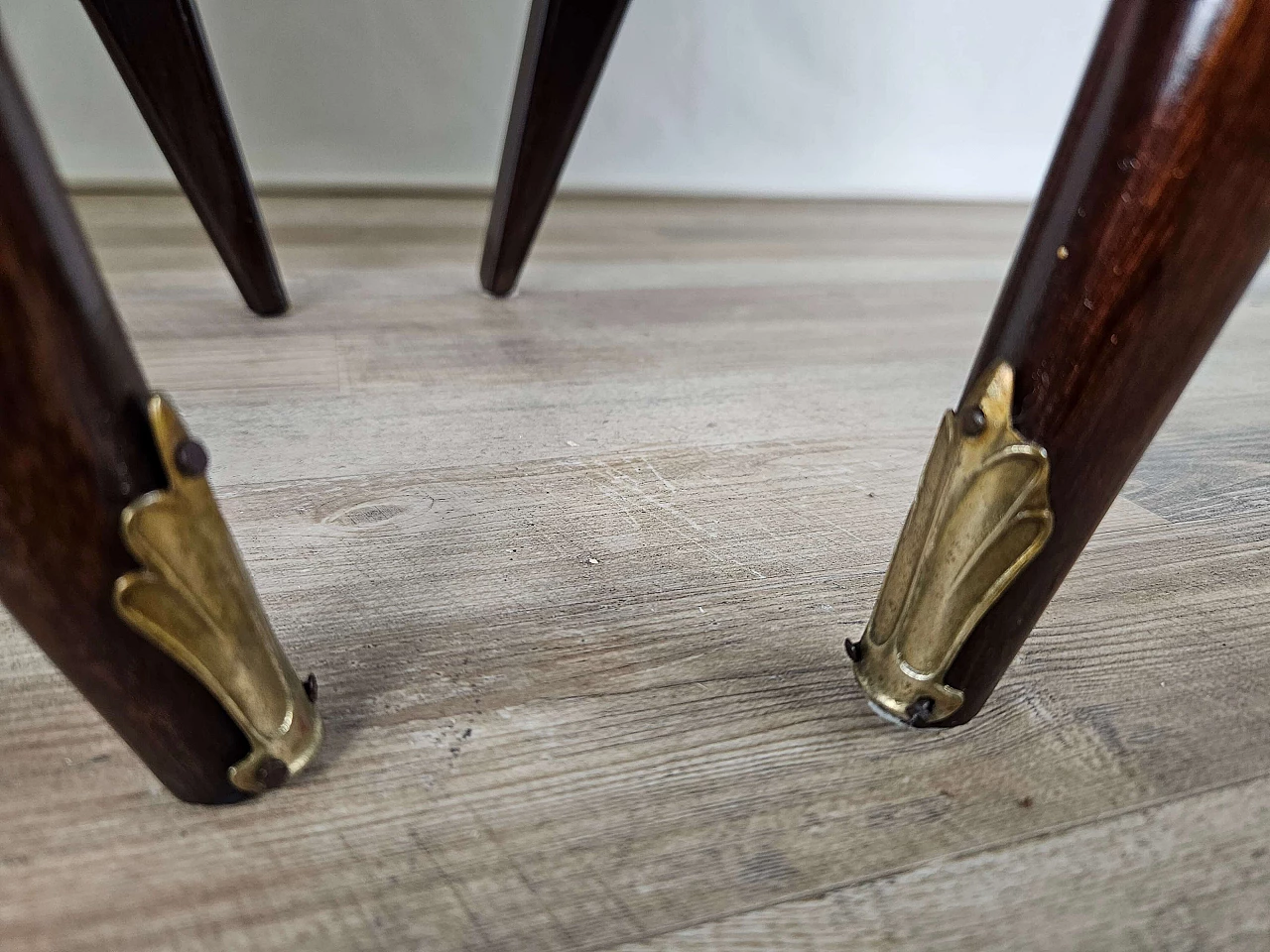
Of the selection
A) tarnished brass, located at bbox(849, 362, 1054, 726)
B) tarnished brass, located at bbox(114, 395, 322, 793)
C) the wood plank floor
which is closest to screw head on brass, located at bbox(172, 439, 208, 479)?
tarnished brass, located at bbox(114, 395, 322, 793)

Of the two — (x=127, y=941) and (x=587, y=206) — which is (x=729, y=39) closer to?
(x=587, y=206)

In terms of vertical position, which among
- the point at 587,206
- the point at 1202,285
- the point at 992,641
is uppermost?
the point at 1202,285

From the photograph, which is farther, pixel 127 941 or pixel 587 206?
pixel 587 206

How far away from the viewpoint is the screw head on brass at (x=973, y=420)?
0.31 metres

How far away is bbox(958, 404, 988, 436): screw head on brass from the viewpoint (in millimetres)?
312

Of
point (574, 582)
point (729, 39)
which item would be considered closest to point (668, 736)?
point (574, 582)

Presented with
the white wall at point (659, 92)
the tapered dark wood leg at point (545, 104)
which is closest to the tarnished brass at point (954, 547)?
the tapered dark wood leg at point (545, 104)

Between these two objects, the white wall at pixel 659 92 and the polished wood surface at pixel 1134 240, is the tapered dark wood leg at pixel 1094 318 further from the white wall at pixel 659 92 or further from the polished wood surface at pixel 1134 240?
the white wall at pixel 659 92

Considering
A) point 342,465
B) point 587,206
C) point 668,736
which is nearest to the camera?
point 668,736

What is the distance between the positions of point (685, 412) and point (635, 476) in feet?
0.34

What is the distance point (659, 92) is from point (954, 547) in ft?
3.50

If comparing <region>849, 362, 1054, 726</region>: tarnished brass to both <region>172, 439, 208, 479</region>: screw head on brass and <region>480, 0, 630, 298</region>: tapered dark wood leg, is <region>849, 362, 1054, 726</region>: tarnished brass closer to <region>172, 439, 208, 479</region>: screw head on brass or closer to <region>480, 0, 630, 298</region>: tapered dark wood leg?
<region>172, 439, 208, 479</region>: screw head on brass

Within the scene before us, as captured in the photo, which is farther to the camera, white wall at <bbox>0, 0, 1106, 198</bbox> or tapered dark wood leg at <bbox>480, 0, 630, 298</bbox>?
white wall at <bbox>0, 0, 1106, 198</bbox>

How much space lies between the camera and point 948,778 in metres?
0.37
